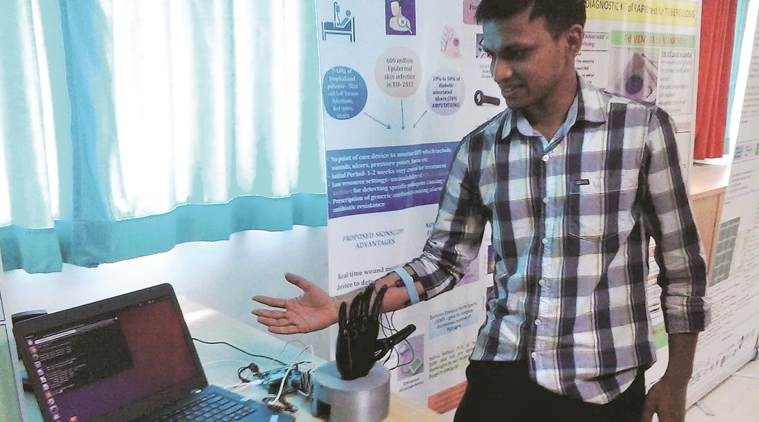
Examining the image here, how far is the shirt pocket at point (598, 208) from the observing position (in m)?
1.23

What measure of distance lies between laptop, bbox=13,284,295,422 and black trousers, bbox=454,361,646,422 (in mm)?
491

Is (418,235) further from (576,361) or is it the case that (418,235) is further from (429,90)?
(576,361)

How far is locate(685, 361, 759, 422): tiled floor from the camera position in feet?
9.37

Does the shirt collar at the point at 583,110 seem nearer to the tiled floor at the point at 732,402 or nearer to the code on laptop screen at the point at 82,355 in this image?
the code on laptop screen at the point at 82,355

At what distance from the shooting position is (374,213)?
5.65 feet

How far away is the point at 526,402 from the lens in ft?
4.25

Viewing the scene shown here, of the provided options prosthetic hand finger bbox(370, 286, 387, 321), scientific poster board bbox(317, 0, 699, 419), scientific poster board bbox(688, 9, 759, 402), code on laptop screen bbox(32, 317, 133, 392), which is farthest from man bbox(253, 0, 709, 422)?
scientific poster board bbox(688, 9, 759, 402)

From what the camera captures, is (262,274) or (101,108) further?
(262,274)

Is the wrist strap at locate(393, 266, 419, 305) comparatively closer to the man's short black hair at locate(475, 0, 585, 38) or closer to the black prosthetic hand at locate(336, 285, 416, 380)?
the black prosthetic hand at locate(336, 285, 416, 380)

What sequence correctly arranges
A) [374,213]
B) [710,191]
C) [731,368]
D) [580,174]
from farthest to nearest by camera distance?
[731,368] < [710,191] < [374,213] < [580,174]

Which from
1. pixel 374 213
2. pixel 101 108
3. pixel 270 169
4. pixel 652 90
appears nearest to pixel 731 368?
pixel 652 90

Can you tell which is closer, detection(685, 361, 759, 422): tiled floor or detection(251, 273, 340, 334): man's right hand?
detection(251, 273, 340, 334): man's right hand

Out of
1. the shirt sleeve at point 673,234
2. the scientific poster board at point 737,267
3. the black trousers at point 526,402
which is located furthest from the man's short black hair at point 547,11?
the scientific poster board at point 737,267

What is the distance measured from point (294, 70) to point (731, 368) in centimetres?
304
